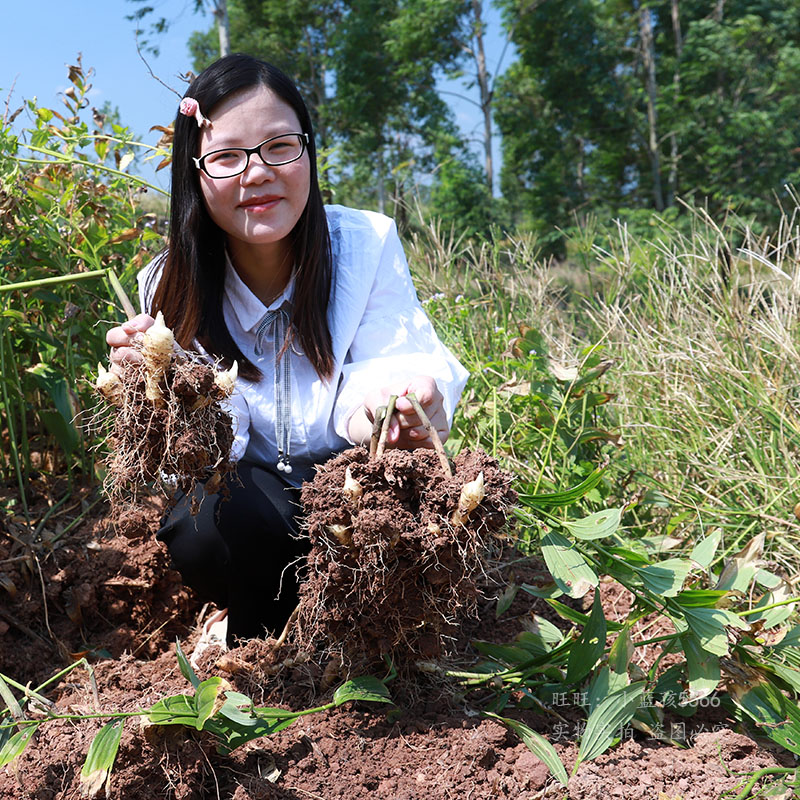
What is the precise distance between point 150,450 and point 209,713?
1.46 feet

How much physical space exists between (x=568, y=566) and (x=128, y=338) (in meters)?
0.87

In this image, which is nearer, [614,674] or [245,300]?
[614,674]

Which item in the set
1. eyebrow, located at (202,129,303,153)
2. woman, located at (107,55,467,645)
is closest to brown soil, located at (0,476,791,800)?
woman, located at (107,55,467,645)

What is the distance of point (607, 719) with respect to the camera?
120cm

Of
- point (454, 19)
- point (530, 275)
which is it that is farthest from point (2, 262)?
point (454, 19)

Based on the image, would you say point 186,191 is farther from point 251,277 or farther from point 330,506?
point 330,506

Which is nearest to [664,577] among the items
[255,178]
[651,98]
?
[255,178]

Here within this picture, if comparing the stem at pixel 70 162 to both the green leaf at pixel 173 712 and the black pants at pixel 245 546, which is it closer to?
the black pants at pixel 245 546

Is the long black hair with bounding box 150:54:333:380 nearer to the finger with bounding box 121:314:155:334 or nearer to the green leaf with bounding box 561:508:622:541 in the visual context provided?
the finger with bounding box 121:314:155:334

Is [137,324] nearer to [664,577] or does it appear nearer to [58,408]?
[58,408]

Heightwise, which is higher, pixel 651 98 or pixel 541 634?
pixel 651 98

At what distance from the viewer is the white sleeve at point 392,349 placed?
56.4 inches

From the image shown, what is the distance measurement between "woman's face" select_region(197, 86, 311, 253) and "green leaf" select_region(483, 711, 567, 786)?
40.0 inches

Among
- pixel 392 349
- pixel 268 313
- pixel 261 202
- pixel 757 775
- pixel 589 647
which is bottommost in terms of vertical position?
pixel 757 775
